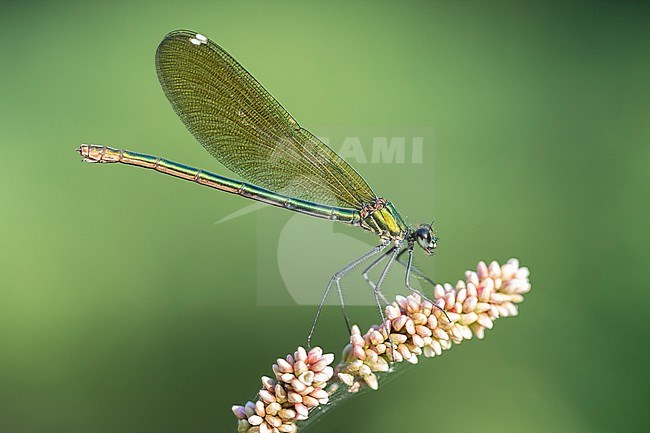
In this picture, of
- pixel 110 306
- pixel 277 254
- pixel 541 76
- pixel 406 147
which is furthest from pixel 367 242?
pixel 541 76

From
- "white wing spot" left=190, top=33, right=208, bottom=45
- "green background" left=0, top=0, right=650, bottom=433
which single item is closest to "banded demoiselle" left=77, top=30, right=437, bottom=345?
"white wing spot" left=190, top=33, right=208, bottom=45

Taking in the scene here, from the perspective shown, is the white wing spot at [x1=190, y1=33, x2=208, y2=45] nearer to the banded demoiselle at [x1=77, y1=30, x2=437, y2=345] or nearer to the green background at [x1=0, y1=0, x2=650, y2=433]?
the banded demoiselle at [x1=77, y1=30, x2=437, y2=345]

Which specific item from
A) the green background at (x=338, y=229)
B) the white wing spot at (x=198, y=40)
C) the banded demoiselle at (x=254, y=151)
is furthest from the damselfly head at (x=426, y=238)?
the white wing spot at (x=198, y=40)

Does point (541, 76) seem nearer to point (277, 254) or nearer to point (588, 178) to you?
point (588, 178)

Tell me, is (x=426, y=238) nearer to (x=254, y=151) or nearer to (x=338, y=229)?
(x=254, y=151)

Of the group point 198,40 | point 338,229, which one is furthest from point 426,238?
point 338,229

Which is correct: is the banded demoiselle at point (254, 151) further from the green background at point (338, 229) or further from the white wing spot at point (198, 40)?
the green background at point (338, 229)

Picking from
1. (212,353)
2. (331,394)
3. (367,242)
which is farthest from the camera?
(212,353)
